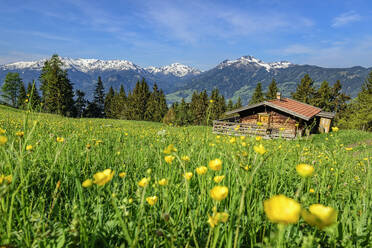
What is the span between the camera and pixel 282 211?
48 cm

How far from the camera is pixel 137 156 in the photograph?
2508mm

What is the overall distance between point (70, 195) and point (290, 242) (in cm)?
150

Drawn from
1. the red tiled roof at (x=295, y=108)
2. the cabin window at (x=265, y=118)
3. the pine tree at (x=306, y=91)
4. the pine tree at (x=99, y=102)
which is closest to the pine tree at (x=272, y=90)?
the pine tree at (x=306, y=91)

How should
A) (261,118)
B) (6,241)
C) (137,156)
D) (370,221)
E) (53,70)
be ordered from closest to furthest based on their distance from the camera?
(6,241) → (370,221) → (137,156) → (261,118) → (53,70)

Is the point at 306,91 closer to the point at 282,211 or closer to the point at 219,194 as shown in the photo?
the point at 219,194

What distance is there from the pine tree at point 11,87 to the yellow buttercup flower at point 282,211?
73.6 m

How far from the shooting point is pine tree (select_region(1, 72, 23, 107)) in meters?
55.2

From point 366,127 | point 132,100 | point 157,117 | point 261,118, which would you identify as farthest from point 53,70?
point 366,127

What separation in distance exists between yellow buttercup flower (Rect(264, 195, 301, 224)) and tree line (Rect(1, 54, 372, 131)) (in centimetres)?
3147

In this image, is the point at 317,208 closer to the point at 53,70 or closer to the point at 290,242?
the point at 290,242

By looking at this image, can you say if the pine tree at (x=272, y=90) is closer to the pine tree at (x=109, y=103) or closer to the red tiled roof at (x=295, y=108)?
the red tiled roof at (x=295, y=108)

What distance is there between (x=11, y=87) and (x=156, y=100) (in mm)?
41503

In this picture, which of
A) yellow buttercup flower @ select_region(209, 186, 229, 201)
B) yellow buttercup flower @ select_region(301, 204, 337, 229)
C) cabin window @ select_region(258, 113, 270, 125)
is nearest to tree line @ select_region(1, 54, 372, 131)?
cabin window @ select_region(258, 113, 270, 125)

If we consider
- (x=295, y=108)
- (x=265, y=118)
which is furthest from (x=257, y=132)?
(x=295, y=108)
